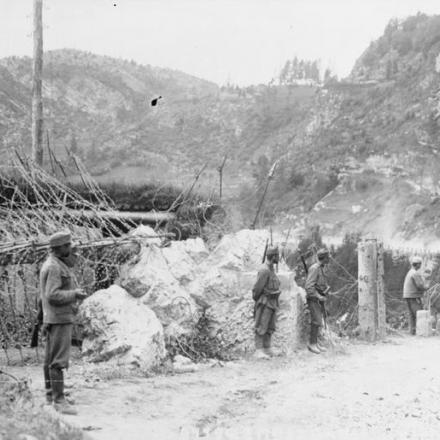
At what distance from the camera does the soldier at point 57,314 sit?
573 cm

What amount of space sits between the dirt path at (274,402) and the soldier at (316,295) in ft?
2.70

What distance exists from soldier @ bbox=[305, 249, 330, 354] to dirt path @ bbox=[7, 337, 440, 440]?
82 cm

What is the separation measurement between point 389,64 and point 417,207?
1466 inches

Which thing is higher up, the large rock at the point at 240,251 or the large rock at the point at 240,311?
the large rock at the point at 240,251

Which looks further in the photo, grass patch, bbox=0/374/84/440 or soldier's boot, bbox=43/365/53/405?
soldier's boot, bbox=43/365/53/405

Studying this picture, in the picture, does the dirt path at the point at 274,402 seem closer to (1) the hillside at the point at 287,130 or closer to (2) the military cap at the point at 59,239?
(2) the military cap at the point at 59,239

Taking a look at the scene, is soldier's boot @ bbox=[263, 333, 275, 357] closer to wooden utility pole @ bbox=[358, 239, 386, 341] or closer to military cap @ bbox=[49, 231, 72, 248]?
wooden utility pole @ bbox=[358, 239, 386, 341]

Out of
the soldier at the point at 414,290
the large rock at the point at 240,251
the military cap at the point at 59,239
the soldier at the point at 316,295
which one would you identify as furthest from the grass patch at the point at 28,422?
the soldier at the point at 414,290

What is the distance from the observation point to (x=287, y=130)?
276 feet

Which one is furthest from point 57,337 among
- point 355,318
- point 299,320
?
point 355,318

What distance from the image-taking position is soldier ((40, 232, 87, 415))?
5730 mm

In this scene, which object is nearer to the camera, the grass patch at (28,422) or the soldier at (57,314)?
the grass patch at (28,422)

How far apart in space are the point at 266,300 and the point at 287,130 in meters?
76.5

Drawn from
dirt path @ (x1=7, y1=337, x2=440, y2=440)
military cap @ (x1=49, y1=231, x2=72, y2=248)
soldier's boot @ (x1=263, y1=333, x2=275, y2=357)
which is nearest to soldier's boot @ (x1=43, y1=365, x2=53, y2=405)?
dirt path @ (x1=7, y1=337, x2=440, y2=440)
